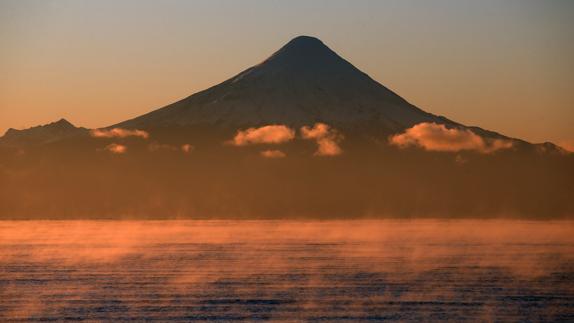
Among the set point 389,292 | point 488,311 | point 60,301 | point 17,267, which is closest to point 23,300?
point 60,301

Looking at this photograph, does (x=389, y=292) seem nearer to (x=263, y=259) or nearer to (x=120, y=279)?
(x=120, y=279)

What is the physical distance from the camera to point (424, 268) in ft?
556

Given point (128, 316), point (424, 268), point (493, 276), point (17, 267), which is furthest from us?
point (17, 267)

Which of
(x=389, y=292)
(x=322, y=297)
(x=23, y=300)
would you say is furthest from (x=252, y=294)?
(x=23, y=300)

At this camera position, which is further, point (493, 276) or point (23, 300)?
point (493, 276)

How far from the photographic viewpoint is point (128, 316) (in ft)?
343

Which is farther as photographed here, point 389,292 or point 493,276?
point 493,276

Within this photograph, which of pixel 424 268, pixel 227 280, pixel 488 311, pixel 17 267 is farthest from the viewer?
pixel 17 267

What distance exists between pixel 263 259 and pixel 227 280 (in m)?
51.2

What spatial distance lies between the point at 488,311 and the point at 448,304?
468 cm

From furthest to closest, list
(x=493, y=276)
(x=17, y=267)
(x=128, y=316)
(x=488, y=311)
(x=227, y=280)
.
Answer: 1. (x=17, y=267)
2. (x=493, y=276)
3. (x=227, y=280)
4. (x=488, y=311)
5. (x=128, y=316)

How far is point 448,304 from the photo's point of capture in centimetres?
11488

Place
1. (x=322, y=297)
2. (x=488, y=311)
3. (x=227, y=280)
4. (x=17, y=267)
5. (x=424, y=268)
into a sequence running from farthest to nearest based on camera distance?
1. (x=17, y=267)
2. (x=424, y=268)
3. (x=227, y=280)
4. (x=322, y=297)
5. (x=488, y=311)

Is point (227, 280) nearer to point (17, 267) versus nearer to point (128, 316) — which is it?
point (128, 316)
